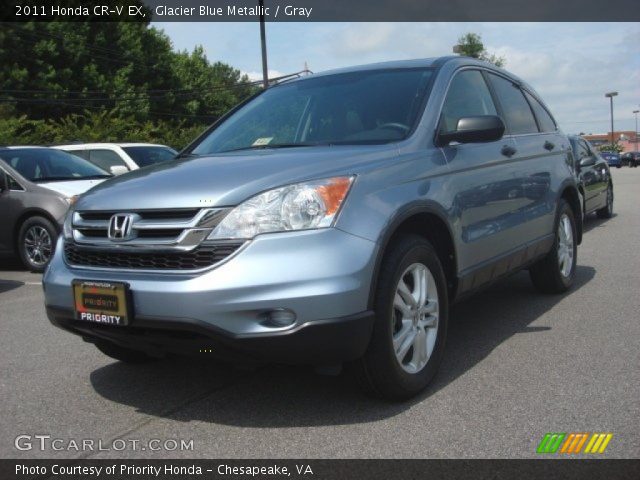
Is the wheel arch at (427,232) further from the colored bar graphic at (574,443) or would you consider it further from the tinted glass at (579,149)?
the tinted glass at (579,149)

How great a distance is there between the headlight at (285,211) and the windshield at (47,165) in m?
6.77

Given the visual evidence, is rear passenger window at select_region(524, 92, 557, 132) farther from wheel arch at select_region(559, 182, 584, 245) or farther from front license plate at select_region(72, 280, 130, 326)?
front license plate at select_region(72, 280, 130, 326)

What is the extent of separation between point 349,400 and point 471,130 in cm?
162

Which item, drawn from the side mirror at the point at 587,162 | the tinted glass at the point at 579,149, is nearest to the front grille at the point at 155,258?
the side mirror at the point at 587,162

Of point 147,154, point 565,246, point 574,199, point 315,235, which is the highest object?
point 147,154

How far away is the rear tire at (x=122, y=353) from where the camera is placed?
410cm

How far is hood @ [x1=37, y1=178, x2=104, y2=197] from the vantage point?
28.8 ft

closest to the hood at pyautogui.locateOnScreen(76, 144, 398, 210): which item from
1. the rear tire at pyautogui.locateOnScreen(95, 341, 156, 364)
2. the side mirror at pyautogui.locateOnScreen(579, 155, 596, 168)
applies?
the rear tire at pyautogui.locateOnScreen(95, 341, 156, 364)

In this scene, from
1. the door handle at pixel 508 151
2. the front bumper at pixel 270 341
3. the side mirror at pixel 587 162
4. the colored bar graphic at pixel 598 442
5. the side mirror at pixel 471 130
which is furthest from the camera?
the side mirror at pixel 587 162

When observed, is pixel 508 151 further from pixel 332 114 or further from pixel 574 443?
pixel 574 443

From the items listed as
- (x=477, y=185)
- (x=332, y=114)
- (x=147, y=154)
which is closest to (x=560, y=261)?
(x=477, y=185)

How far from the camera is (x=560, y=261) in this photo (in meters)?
5.93

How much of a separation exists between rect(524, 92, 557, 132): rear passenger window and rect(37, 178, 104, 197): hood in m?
5.47
